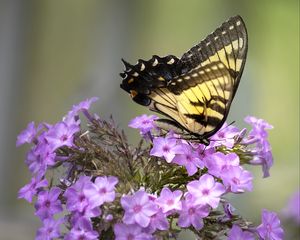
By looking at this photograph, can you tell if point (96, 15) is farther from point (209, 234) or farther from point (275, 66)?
point (209, 234)

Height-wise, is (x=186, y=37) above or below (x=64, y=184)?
above

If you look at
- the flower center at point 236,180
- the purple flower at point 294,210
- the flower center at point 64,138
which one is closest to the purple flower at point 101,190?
the flower center at point 64,138

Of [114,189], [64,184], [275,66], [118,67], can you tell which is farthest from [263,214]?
[275,66]

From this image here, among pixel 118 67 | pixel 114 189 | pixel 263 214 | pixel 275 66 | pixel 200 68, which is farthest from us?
pixel 275 66

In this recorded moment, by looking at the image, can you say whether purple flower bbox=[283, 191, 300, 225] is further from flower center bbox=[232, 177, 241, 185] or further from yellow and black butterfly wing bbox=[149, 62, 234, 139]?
flower center bbox=[232, 177, 241, 185]

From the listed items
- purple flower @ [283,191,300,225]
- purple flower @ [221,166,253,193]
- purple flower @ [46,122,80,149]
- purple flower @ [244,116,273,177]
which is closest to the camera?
purple flower @ [221,166,253,193]

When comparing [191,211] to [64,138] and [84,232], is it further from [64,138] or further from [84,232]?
[64,138]

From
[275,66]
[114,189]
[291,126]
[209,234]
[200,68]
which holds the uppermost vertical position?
[275,66]

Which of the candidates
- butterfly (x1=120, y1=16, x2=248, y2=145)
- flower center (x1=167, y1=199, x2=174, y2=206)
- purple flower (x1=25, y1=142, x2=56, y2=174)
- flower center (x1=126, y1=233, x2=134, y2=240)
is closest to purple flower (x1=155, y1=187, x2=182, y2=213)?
flower center (x1=167, y1=199, x2=174, y2=206)
